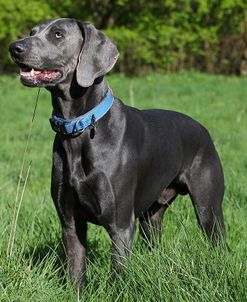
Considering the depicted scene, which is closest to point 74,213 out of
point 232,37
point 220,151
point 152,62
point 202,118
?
point 220,151

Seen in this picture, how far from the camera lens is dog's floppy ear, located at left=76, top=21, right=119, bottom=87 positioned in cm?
382

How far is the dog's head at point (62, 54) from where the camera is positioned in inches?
149

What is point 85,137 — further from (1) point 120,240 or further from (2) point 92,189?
(1) point 120,240

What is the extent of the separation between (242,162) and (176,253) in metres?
3.87

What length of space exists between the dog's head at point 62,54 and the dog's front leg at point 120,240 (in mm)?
791

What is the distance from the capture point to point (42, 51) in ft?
12.5

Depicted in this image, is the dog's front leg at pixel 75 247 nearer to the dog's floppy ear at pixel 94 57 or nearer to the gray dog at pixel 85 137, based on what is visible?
the gray dog at pixel 85 137

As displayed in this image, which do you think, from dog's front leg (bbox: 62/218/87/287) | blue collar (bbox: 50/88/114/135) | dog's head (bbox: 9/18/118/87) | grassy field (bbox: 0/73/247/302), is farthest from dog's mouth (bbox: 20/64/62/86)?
dog's front leg (bbox: 62/218/87/287)

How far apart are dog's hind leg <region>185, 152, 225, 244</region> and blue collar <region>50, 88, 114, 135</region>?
3.12 ft

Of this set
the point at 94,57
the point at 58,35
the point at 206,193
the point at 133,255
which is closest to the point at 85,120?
the point at 94,57

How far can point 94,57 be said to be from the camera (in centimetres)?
388

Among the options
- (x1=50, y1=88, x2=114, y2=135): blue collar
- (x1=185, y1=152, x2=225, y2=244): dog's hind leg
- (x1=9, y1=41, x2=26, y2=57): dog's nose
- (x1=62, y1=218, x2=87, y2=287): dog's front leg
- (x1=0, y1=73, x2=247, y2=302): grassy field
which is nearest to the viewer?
(x1=0, y1=73, x2=247, y2=302): grassy field

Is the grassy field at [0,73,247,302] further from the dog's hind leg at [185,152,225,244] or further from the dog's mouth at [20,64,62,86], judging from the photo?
the dog's mouth at [20,64,62,86]

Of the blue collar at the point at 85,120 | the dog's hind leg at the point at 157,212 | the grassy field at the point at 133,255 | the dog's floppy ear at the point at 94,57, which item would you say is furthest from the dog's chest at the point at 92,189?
the dog's hind leg at the point at 157,212
